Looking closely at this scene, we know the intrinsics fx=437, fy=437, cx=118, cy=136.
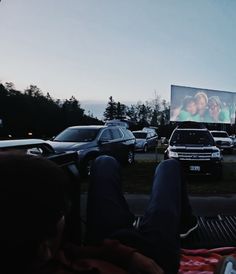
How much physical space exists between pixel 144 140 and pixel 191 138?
17.9m

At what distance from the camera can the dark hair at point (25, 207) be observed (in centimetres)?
133

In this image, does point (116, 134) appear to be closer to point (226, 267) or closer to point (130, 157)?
point (130, 157)

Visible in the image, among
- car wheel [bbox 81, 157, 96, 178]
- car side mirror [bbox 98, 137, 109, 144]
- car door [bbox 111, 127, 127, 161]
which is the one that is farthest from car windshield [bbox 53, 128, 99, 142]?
car wheel [bbox 81, 157, 96, 178]

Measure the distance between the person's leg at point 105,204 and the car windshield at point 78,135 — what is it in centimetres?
1114

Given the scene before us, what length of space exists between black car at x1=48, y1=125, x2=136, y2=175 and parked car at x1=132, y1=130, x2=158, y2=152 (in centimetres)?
1322

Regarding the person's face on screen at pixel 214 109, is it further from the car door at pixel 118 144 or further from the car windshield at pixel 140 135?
the car door at pixel 118 144

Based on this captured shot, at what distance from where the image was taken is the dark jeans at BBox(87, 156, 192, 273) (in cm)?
226

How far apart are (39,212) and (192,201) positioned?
7.80 m

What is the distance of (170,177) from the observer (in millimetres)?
3070

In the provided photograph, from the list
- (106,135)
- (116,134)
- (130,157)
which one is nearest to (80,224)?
(106,135)

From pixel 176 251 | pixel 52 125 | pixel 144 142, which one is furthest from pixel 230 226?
pixel 52 125

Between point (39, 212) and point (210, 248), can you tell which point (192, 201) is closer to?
point (210, 248)

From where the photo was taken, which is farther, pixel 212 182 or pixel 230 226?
pixel 212 182

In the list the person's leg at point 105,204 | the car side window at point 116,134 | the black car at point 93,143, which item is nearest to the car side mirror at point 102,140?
the black car at point 93,143
